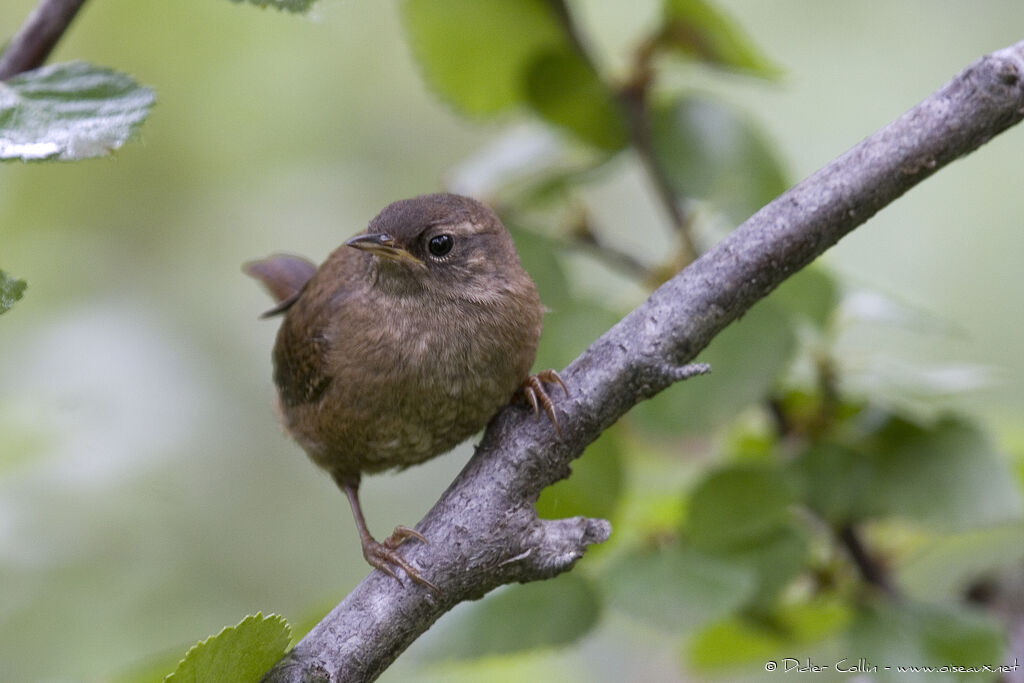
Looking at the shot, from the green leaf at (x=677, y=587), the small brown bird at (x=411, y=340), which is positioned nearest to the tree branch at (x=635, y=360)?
the small brown bird at (x=411, y=340)

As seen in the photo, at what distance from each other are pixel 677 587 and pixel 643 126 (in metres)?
1.19

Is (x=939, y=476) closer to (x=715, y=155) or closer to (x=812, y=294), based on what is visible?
(x=812, y=294)

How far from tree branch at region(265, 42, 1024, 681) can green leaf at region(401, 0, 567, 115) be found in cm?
110

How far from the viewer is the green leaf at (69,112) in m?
1.32

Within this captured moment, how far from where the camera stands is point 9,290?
1188mm

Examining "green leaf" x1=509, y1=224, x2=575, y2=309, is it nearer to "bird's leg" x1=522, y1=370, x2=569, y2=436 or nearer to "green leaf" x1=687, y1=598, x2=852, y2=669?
"bird's leg" x1=522, y1=370, x2=569, y2=436

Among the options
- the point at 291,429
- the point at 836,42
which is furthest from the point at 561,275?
the point at 836,42

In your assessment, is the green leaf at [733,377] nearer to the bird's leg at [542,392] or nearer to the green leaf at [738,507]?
the green leaf at [738,507]

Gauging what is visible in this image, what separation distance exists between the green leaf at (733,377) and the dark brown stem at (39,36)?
1479mm

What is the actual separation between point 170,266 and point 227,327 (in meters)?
0.34

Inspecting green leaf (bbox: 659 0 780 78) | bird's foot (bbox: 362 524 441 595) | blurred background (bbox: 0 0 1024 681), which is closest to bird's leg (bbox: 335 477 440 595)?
bird's foot (bbox: 362 524 441 595)

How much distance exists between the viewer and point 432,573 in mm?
1615

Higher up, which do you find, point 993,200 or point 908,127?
point 908,127

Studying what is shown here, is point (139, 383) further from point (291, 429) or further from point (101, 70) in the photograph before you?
point (101, 70)
